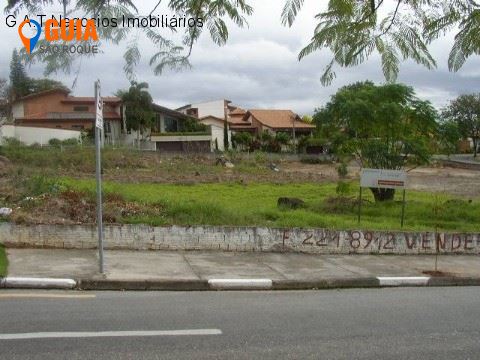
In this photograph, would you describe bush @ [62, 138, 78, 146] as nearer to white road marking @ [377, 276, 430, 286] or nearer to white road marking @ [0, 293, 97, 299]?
white road marking @ [377, 276, 430, 286]

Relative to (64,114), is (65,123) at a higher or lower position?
lower

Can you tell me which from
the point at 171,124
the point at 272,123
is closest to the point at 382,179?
the point at 171,124

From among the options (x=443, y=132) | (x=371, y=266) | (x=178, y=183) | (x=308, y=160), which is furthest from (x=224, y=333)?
(x=308, y=160)

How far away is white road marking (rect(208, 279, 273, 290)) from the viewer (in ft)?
30.0

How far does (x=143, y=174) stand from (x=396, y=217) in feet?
55.6

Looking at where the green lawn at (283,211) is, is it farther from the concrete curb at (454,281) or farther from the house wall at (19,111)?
the house wall at (19,111)

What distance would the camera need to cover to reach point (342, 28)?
3.59 meters

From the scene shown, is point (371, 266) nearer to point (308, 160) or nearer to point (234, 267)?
point (234, 267)

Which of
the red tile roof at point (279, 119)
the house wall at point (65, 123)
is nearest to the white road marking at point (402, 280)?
the house wall at point (65, 123)

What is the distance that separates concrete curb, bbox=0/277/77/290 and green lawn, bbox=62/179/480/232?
11.2ft

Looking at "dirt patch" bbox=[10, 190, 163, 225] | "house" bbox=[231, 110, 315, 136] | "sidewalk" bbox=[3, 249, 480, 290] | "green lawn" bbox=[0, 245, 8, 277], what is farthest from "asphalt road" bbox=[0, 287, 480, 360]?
"house" bbox=[231, 110, 315, 136]

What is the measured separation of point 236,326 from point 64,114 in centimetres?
4906

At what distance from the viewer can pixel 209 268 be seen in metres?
10.2

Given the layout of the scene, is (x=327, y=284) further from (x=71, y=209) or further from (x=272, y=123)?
(x=272, y=123)
